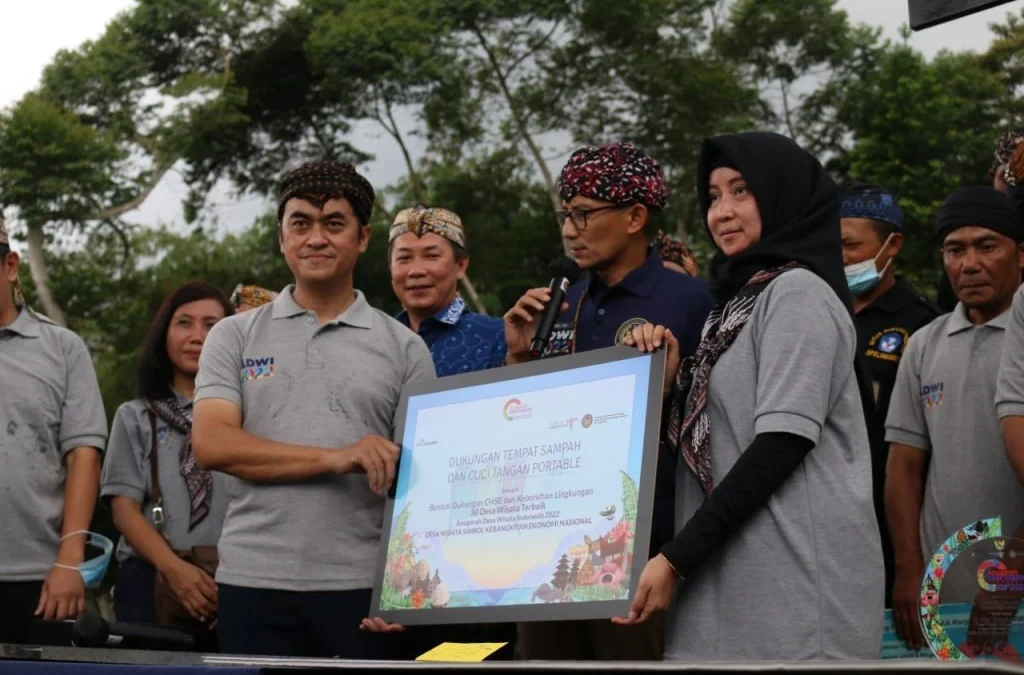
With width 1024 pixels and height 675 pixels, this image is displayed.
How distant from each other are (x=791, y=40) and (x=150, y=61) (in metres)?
20.1

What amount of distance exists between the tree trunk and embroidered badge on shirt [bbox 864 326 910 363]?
98.6 feet

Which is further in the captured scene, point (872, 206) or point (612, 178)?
point (872, 206)

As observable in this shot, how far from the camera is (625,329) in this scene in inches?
138

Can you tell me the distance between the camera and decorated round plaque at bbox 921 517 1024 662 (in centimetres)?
320

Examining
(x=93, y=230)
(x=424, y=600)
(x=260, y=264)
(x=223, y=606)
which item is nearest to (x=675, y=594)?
(x=424, y=600)

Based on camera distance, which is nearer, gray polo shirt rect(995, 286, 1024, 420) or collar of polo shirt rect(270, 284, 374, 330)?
gray polo shirt rect(995, 286, 1024, 420)

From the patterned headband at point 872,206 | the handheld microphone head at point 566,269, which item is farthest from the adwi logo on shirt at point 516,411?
the patterned headband at point 872,206

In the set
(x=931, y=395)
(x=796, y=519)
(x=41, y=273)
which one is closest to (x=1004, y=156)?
(x=931, y=395)

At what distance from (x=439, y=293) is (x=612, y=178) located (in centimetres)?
123

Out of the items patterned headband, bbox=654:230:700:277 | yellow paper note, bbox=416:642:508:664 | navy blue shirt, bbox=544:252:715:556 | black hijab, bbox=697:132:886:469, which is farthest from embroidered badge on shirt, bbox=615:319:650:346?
patterned headband, bbox=654:230:700:277

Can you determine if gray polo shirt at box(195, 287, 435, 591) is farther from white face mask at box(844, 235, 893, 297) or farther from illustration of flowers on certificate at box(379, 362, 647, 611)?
white face mask at box(844, 235, 893, 297)


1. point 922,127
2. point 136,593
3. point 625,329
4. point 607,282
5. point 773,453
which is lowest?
point 136,593

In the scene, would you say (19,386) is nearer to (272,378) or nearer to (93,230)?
(272,378)

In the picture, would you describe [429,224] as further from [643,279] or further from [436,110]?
[436,110]
